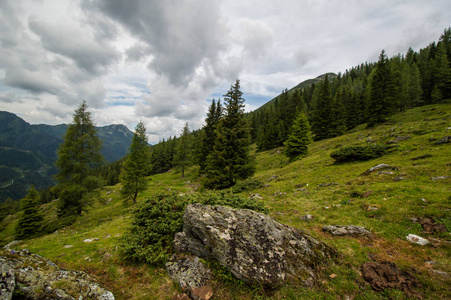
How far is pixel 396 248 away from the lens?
7.05 m

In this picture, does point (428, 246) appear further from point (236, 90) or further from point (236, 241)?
point (236, 90)

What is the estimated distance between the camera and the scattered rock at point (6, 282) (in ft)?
12.8

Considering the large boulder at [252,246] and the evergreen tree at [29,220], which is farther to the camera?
the evergreen tree at [29,220]

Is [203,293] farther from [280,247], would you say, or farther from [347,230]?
[347,230]

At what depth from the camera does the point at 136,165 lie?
82.7 feet

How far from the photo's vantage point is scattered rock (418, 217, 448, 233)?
7379 mm

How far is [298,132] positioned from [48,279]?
36.8 meters

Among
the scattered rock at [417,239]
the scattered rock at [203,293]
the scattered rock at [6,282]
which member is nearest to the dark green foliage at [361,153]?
the scattered rock at [417,239]

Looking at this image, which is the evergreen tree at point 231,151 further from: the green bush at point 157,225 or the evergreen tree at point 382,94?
the evergreen tree at point 382,94

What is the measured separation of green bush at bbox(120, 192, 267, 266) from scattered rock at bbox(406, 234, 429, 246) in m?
6.42

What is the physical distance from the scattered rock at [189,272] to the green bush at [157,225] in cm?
63

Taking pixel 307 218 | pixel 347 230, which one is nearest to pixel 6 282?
pixel 347 230

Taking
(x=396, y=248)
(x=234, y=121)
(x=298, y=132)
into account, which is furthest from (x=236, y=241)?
(x=298, y=132)

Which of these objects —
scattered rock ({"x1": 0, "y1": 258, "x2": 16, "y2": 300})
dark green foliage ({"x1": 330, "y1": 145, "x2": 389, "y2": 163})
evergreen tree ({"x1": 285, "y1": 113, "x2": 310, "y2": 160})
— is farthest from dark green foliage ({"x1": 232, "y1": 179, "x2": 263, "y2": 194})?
evergreen tree ({"x1": 285, "y1": 113, "x2": 310, "y2": 160})
